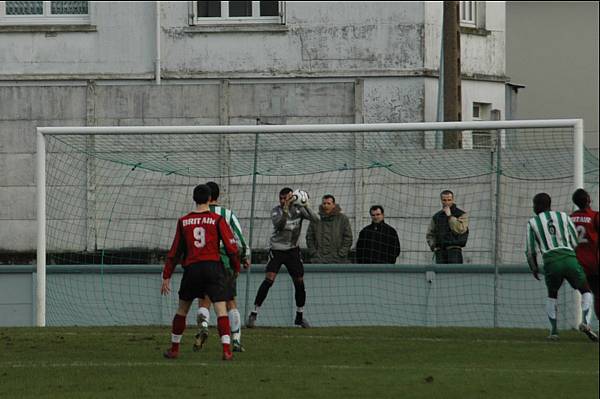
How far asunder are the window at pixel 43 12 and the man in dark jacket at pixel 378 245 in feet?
32.9

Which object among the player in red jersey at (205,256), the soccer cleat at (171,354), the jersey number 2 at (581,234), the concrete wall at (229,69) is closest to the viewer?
the player in red jersey at (205,256)

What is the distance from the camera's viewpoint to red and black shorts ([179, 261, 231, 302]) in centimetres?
1515

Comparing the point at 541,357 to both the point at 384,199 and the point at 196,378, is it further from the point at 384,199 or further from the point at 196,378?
the point at 384,199

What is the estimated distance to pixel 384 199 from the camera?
22438 mm

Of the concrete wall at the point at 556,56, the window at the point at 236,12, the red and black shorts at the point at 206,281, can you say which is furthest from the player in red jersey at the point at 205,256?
the concrete wall at the point at 556,56

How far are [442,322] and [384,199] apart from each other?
2.47 m

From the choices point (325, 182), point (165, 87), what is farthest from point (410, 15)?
point (325, 182)

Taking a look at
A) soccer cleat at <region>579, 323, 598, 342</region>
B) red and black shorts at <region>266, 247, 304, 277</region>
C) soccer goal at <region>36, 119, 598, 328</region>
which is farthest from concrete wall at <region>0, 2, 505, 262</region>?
soccer cleat at <region>579, 323, 598, 342</region>

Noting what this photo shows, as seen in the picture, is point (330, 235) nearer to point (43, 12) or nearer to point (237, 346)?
point (237, 346)

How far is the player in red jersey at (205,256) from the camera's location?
15148mm

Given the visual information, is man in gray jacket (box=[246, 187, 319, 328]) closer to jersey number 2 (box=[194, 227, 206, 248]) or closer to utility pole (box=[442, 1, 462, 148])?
jersey number 2 (box=[194, 227, 206, 248])

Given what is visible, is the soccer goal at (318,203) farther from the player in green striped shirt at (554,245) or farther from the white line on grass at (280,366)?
the white line on grass at (280,366)

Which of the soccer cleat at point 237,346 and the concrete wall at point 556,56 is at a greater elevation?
the concrete wall at point 556,56

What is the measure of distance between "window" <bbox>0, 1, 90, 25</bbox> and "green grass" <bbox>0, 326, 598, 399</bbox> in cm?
1166
